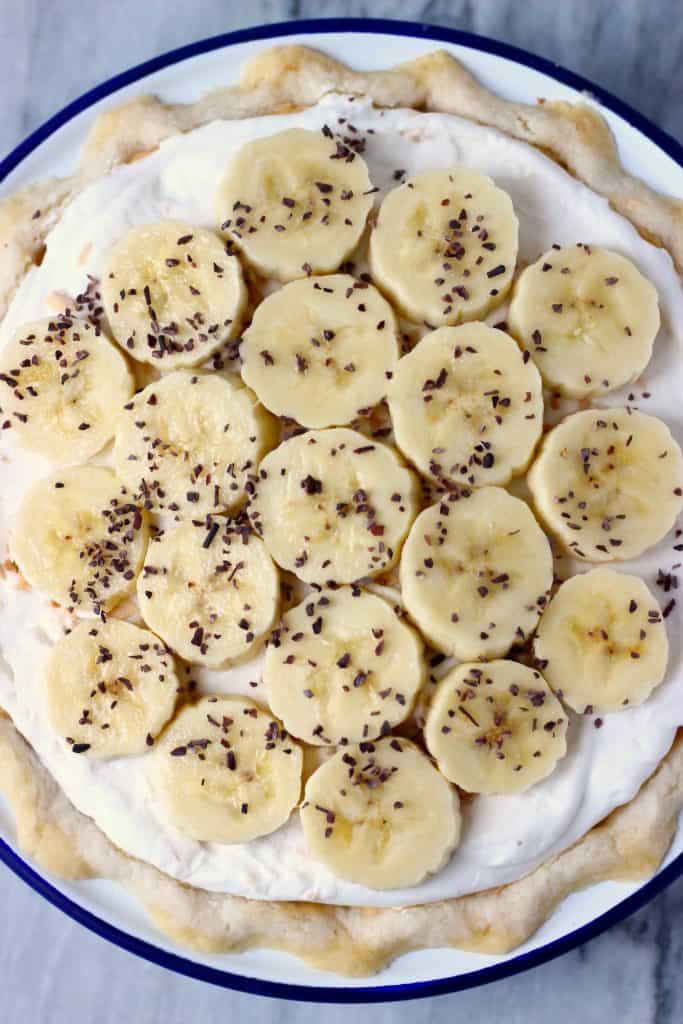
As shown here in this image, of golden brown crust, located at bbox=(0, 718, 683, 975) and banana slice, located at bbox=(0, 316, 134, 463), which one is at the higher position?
banana slice, located at bbox=(0, 316, 134, 463)

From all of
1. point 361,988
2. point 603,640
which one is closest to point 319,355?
point 603,640

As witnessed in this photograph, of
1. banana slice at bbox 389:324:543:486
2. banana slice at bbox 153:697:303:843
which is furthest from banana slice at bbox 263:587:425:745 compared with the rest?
banana slice at bbox 389:324:543:486

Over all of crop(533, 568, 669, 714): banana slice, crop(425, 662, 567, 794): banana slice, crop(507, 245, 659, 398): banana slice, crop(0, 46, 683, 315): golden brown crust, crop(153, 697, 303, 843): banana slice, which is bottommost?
crop(153, 697, 303, 843): banana slice

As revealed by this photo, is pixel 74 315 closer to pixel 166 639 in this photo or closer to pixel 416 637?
pixel 166 639

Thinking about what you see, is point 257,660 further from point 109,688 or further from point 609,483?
point 609,483

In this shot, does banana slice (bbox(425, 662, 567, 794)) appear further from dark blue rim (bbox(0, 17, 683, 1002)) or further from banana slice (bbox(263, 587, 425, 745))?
dark blue rim (bbox(0, 17, 683, 1002))

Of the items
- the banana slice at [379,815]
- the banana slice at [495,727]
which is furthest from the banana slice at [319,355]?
the banana slice at [379,815]
